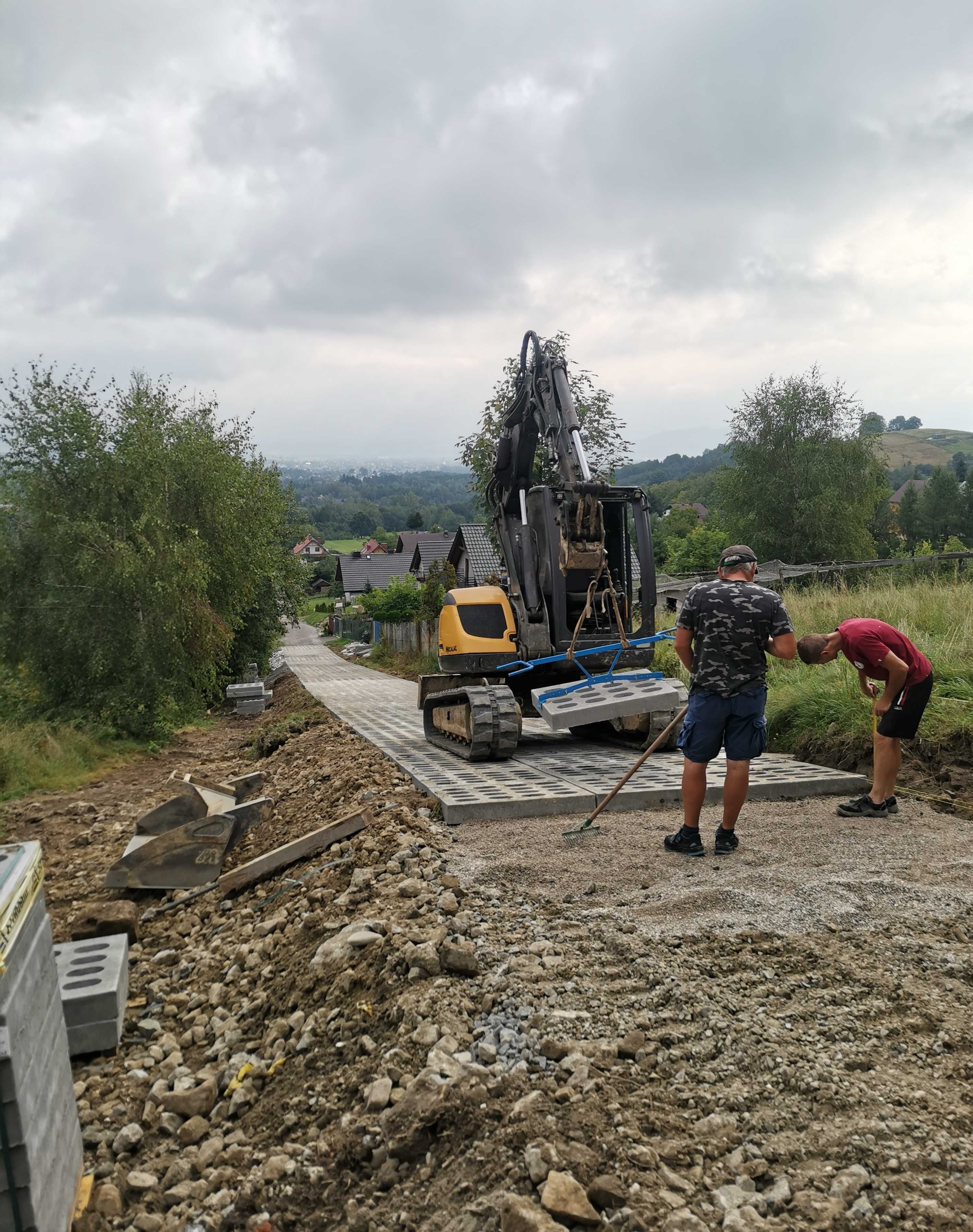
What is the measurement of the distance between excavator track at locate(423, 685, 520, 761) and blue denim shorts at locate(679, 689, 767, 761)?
2700 millimetres

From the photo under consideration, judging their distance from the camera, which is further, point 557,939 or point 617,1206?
point 557,939

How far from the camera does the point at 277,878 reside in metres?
5.68

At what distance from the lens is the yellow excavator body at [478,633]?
8.51 m

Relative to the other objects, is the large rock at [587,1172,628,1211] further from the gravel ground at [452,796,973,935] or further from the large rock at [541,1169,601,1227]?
the gravel ground at [452,796,973,935]

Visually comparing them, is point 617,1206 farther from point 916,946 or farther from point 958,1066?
point 916,946

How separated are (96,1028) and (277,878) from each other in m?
1.73

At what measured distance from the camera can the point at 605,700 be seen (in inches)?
278

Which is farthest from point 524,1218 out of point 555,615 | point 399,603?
point 399,603

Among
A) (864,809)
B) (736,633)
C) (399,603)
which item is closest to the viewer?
(736,633)

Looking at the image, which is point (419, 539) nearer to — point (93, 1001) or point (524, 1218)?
point (93, 1001)

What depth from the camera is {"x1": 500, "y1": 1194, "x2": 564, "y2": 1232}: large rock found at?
7.11 feet

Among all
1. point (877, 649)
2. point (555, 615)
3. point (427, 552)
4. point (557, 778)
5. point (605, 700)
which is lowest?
point (557, 778)

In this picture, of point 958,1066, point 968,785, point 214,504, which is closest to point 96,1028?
point 958,1066

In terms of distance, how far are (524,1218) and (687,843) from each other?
2997mm
